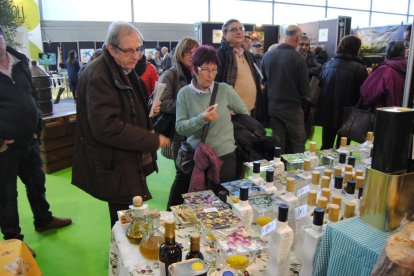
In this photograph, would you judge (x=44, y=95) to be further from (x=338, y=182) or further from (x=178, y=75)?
(x=338, y=182)

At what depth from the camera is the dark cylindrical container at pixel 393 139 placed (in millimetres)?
908

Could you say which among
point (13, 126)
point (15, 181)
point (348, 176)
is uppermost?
point (13, 126)

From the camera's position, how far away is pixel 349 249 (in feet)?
3.10

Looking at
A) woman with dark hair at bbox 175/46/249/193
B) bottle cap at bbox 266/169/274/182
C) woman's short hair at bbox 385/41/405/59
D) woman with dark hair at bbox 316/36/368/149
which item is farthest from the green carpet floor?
woman's short hair at bbox 385/41/405/59

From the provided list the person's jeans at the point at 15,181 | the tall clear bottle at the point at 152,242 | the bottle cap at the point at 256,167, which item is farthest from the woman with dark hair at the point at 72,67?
the tall clear bottle at the point at 152,242

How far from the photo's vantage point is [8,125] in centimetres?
207

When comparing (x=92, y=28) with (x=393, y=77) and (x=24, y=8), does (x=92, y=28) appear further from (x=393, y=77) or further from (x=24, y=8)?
(x=393, y=77)

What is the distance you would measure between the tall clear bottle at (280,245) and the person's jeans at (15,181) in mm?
1772

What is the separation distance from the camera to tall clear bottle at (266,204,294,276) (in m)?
1.04

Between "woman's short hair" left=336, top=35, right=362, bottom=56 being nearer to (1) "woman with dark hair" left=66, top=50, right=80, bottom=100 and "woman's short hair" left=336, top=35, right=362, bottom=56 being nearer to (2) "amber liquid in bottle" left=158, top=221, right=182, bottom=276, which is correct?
(2) "amber liquid in bottle" left=158, top=221, right=182, bottom=276

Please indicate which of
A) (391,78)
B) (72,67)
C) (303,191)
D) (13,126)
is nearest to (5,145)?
(13,126)

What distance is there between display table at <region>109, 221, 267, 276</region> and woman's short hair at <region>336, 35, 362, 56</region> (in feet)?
8.87

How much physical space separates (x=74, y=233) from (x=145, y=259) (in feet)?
5.49

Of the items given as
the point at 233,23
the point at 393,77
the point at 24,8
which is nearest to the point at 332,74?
the point at 393,77
